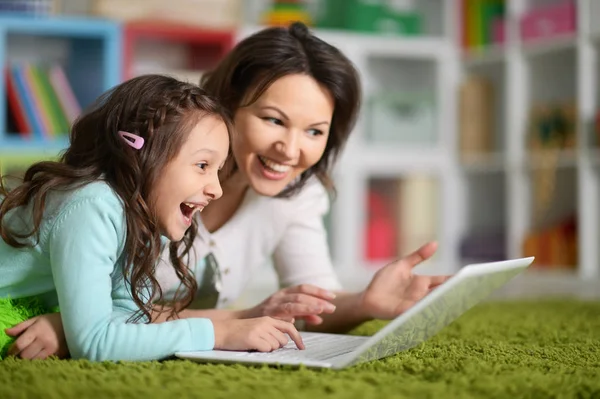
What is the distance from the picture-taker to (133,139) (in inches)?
46.6

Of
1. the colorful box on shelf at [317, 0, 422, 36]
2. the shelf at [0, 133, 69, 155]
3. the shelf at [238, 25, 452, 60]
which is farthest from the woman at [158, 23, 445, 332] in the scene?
the colorful box on shelf at [317, 0, 422, 36]

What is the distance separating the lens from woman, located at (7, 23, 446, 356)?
1.46 metres

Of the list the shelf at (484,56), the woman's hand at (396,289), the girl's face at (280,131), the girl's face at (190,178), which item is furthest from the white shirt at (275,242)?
the shelf at (484,56)

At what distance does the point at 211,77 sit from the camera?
164cm

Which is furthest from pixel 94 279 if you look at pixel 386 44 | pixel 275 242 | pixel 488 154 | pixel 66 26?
pixel 488 154

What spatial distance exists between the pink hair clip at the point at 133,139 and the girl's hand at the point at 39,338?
26cm

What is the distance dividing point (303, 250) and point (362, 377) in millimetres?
762

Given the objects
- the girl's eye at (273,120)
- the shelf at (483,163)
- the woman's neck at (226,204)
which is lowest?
the shelf at (483,163)

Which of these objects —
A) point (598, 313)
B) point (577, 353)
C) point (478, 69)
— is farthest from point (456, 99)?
point (577, 353)

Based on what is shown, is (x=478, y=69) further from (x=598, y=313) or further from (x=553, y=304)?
(x=598, y=313)

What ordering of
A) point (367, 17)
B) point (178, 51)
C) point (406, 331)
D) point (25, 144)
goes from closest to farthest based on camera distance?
point (406, 331) → point (25, 144) → point (178, 51) → point (367, 17)

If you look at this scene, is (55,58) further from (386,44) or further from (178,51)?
(386,44)

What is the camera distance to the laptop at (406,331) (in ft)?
3.24

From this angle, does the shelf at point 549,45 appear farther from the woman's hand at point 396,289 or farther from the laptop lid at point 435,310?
the laptop lid at point 435,310
